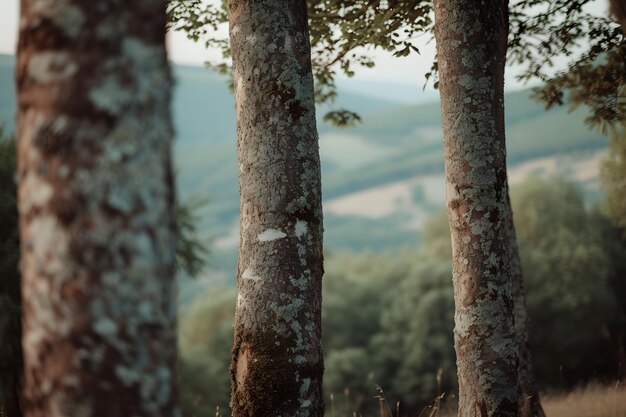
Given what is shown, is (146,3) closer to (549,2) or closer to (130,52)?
(130,52)

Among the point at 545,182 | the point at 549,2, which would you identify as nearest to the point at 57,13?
the point at 549,2

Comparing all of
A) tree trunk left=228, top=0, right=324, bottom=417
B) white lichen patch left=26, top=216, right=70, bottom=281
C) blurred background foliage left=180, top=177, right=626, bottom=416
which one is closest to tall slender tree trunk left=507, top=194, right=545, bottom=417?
tree trunk left=228, top=0, right=324, bottom=417

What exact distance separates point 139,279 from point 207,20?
8.23m

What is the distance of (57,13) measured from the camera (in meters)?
2.41

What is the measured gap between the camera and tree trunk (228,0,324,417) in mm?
4523

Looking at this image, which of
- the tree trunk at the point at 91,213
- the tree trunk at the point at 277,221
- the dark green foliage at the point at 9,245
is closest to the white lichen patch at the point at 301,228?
the tree trunk at the point at 277,221

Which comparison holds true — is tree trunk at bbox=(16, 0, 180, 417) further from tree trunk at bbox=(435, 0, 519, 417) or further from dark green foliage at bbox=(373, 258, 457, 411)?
dark green foliage at bbox=(373, 258, 457, 411)

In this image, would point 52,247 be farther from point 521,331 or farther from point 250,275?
point 521,331

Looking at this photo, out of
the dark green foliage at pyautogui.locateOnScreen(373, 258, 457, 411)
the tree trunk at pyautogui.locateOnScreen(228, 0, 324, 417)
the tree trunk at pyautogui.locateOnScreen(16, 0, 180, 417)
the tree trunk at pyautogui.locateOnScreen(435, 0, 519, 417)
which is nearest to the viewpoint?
A: the tree trunk at pyautogui.locateOnScreen(16, 0, 180, 417)

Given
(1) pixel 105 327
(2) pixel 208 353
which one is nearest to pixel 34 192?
(1) pixel 105 327

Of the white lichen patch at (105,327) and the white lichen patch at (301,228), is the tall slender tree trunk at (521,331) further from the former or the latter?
the white lichen patch at (105,327)

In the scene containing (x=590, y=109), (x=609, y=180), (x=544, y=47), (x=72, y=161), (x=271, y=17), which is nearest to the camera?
(x=72, y=161)

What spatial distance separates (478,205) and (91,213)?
165 inches

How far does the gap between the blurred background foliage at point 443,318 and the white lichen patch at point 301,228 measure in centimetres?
2628
